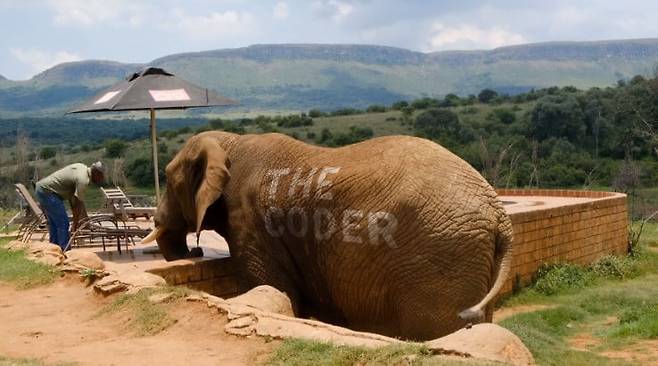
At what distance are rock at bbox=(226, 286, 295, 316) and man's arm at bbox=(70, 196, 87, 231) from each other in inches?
158

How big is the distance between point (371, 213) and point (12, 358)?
309cm

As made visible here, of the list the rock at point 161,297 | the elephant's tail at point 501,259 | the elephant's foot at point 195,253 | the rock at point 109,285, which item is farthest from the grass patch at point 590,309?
the rock at point 109,285

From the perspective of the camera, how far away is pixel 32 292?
8898mm

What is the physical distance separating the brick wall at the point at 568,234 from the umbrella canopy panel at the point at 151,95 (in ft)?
16.2

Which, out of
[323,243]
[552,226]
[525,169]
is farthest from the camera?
[525,169]

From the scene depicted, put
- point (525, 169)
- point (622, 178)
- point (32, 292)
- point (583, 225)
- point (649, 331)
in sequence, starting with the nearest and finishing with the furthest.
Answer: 1. point (32, 292)
2. point (649, 331)
3. point (583, 225)
4. point (622, 178)
5. point (525, 169)

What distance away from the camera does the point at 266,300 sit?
764 cm

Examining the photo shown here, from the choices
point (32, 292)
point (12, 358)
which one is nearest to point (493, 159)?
point (32, 292)

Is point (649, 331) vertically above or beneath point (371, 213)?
beneath

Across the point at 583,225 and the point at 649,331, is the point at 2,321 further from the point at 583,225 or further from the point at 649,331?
the point at 583,225

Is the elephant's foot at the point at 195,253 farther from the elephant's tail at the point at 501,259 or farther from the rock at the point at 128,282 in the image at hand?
the elephant's tail at the point at 501,259

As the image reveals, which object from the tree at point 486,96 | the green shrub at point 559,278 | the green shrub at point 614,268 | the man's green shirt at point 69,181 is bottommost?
the green shrub at point 614,268

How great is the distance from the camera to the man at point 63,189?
10680 mm

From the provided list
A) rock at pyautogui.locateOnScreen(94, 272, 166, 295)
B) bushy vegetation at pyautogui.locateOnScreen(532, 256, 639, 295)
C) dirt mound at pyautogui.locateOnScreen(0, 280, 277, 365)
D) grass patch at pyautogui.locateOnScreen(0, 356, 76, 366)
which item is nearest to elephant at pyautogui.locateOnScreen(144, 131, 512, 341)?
rock at pyautogui.locateOnScreen(94, 272, 166, 295)
